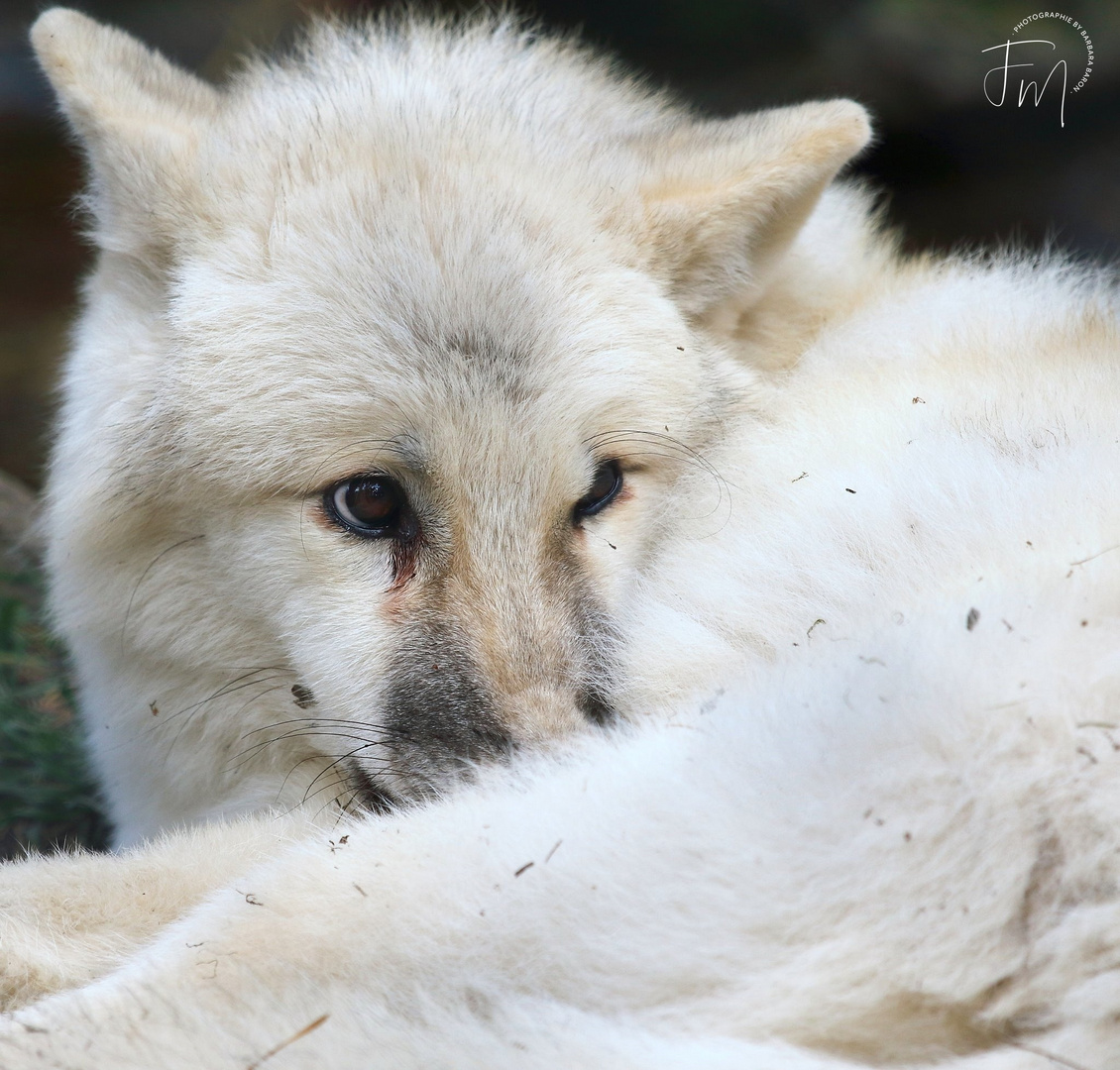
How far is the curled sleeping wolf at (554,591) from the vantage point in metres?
1.82

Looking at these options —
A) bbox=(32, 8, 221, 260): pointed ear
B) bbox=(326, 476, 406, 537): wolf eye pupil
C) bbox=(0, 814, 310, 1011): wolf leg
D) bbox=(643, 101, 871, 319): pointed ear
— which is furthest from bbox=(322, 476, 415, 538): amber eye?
bbox=(643, 101, 871, 319): pointed ear

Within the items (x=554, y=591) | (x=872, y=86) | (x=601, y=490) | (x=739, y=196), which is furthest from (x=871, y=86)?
(x=554, y=591)

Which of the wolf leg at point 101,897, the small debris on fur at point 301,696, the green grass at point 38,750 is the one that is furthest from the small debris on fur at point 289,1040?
the green grass at point 38,750

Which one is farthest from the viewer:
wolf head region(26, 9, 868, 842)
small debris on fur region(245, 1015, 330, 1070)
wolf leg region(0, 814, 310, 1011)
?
wolf head region(26, 9, 868, 842)

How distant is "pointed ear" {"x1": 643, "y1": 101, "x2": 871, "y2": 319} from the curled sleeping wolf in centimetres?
1

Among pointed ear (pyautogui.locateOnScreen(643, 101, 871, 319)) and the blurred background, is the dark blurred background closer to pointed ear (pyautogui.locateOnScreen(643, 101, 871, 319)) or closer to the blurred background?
the blurred background

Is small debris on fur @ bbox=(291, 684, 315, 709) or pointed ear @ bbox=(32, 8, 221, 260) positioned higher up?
pointed ear @ bbox=(32, 8, 221, 260)

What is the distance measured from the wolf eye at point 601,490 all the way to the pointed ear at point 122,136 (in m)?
1.22

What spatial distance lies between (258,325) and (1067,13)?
703cm

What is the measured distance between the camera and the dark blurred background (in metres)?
8.19

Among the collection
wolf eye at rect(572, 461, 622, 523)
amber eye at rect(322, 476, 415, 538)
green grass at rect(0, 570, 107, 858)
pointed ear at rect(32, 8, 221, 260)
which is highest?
pointed ear at rect(32, 8, 221, 260)

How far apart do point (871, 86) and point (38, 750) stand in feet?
22.8

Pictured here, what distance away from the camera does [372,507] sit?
2.82m

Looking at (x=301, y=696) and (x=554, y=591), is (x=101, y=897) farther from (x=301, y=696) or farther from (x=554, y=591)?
(x=554, y=591)
